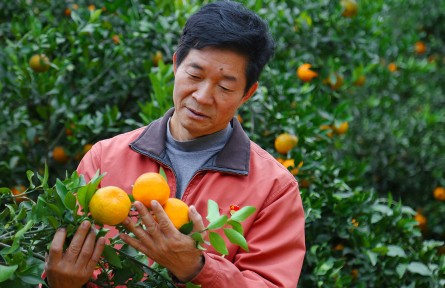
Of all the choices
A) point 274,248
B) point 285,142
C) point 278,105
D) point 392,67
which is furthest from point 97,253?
point 392,67

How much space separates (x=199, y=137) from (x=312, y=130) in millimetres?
1019

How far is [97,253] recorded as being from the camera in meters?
1.49

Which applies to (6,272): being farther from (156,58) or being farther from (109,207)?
(156,58)

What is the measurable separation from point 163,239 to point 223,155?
1.64 ft

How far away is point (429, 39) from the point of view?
581 cm

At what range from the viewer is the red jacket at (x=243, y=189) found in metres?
1.75

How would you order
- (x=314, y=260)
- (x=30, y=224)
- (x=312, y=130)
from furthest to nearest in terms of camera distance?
1. (x=312, y=130)
2. (x=314, y=260)
3. (x=30, y=224)

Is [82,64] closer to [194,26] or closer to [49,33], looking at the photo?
[49,33]

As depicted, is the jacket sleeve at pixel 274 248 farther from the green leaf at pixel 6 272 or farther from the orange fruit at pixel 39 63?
the orange fruit at pixel 39 63

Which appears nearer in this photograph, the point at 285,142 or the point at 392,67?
the point at 285,142

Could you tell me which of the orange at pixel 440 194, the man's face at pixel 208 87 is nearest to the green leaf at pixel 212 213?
the man's face at pixel 208 87

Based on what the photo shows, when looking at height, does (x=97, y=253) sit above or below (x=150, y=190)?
below

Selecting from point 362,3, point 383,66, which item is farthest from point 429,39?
point 362,3

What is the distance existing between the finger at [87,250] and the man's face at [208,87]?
49 centimetres
